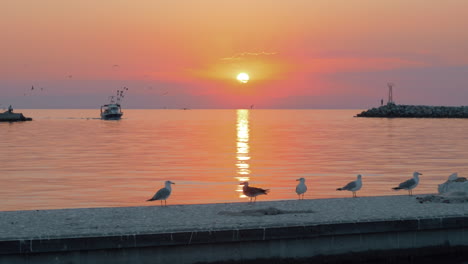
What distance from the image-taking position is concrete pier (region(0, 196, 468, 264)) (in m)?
13.8

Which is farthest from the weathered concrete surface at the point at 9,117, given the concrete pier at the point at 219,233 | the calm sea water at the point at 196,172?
the concrete pier at the point at 219,233

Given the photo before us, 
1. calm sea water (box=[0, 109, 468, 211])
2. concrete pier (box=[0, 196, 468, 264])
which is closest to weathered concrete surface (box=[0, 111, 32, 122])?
calm sea water (box=[0, 109, 468, 211])

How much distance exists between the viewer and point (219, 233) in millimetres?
14453

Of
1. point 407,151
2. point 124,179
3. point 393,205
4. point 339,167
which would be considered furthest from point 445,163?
point 393,205

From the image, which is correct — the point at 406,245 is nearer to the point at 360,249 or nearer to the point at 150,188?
the point at 360,249

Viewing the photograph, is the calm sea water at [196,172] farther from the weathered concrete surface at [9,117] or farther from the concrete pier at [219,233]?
the weathered concrete surface at [9,117]

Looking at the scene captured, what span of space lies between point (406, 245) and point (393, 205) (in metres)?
2.83

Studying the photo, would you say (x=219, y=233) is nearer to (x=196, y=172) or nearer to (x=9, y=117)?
(x=196, y=172)

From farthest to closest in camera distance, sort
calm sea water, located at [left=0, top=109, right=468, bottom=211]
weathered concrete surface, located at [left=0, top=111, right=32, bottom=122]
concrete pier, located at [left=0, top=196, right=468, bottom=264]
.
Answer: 1. weathered concrete surface, located at [left=0, top=111, right=32, bottom=122]
2. calm sea water, located at [left=0, top=109, right=468, bottom=211]
3. concrete pier, located at [left=0, top=196, right=468, bottom=264]

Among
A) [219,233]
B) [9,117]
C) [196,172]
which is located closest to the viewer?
[219,233]

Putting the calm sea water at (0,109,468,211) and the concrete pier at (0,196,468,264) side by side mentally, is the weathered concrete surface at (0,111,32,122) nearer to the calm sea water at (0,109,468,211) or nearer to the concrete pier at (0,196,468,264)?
the calm sea water at (0,109,468,211)

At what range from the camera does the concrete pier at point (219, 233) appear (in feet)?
45.3

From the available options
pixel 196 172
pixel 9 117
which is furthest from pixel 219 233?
pixel 9 117

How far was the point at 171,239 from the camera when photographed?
14.2 m
